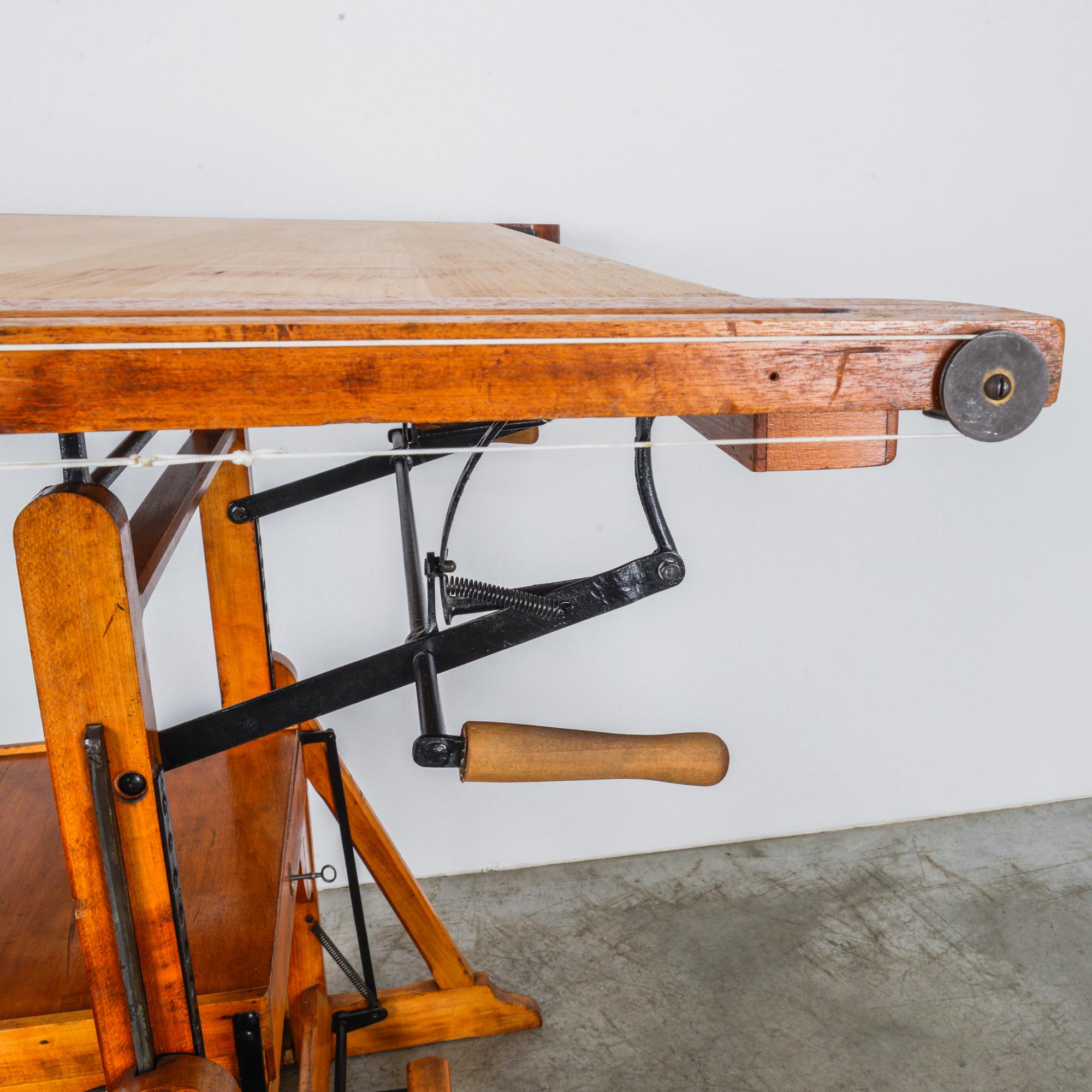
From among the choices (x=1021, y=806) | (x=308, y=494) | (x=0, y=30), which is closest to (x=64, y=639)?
(x=308, y=494)

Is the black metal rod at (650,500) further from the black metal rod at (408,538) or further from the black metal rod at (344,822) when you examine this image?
the black metal rod at (344,822)

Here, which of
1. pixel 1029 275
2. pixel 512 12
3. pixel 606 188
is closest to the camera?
pixel 512 12

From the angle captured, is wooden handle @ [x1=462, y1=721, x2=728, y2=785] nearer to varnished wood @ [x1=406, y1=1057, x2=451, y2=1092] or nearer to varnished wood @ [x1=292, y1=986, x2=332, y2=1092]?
varnished wood @ [x1=406, y1=1057, x2=451, y2=1092]

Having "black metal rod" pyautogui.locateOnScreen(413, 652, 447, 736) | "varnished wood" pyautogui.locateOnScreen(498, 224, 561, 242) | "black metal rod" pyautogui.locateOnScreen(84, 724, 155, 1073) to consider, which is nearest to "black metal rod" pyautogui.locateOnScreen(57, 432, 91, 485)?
"black metal rod" pyautogui.locateOnScreen(84, 724, 155, 1073)

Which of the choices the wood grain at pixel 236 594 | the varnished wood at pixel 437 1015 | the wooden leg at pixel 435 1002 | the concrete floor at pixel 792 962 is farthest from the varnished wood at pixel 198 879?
the concrete floor at pixel 792 962

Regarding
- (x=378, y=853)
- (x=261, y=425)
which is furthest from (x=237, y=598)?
(x=261, y=425)

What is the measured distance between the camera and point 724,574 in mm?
2010

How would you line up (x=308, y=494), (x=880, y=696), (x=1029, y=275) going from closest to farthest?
1. (x=308, y=494)
2. (x=1029, y=275)
3. (x=880, y=696)

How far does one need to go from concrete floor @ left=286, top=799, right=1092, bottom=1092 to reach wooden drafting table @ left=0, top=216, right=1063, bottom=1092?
63cm

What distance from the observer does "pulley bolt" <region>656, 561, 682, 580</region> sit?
0.93 m

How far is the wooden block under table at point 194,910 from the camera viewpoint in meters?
0.80

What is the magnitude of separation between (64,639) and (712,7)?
1.62m

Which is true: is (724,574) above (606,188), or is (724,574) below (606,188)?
below

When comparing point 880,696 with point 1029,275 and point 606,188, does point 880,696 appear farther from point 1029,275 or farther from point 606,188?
point 606,188
